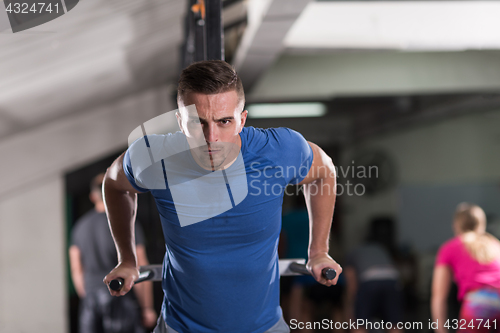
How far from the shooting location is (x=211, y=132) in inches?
33.7

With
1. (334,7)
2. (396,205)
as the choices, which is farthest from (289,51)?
(396,205)

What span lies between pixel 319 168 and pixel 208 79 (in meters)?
0.36

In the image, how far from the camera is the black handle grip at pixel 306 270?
90 centimetres

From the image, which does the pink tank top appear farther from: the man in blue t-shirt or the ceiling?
the man in blue t-shirt

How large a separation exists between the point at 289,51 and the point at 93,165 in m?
2.30

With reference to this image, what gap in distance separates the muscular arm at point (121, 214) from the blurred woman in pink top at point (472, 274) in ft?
7.41

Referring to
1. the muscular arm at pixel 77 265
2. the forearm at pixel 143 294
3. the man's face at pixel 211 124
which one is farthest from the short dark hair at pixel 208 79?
the muscular arm at pixel 77 265

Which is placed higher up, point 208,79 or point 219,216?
point 208,79

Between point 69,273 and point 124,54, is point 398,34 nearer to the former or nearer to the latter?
point 124,54

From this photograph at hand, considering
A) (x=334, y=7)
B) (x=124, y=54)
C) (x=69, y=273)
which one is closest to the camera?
(x=124, y=54)

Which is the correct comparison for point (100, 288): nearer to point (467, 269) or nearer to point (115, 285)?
point (115, 285)

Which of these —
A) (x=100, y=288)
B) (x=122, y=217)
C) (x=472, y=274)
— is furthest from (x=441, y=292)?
(x=122, y=217)

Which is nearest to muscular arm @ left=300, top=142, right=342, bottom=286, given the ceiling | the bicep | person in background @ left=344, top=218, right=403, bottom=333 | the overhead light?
the bicep

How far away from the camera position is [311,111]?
3.79 meters
